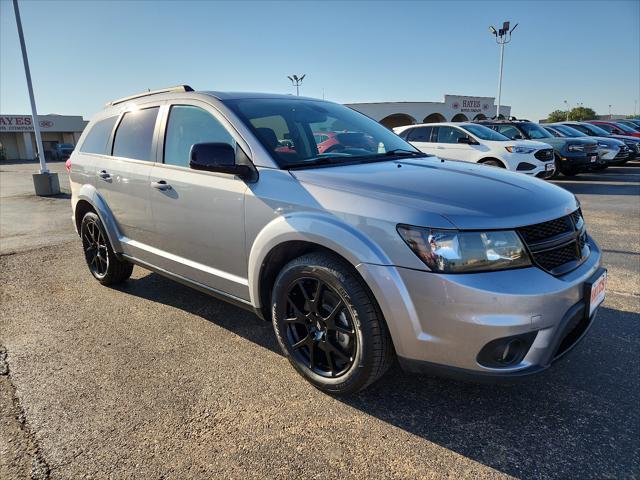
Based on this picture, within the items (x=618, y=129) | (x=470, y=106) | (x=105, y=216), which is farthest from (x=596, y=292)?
(x=470, y=106)

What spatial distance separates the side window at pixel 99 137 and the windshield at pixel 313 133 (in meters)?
1.86

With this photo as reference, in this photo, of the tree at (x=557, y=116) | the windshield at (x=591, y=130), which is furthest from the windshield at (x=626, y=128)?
the tree at (x=557, y=116)

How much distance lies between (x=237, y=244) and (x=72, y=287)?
2.77m

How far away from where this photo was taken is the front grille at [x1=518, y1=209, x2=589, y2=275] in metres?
2.22

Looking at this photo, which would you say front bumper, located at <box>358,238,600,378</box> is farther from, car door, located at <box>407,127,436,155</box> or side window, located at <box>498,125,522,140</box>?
side window, located at <box>498,125,522,140</box>

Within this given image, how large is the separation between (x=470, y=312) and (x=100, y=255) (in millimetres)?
3908

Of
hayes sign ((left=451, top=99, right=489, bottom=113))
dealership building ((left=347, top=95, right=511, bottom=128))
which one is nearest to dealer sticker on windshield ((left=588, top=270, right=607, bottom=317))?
dealership building ((left=347, top=95, right=511, bottom=128))

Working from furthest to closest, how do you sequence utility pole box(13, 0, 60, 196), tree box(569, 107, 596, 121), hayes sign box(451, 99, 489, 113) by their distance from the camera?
tree box(569, 107, 596, 121), hayes sign box(451, 99, 489, 113), utility pole box(13, 0, 60, 196)

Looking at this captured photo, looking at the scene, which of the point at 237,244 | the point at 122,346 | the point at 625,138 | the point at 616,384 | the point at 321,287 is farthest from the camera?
the point at 625,138

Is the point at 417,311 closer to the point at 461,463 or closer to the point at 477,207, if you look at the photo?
the point at 477,207

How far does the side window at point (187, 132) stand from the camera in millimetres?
3170

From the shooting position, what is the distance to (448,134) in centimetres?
1109

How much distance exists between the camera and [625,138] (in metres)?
16.9

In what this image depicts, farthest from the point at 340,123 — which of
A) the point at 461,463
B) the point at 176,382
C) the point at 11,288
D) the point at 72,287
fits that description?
the point at 11,288
